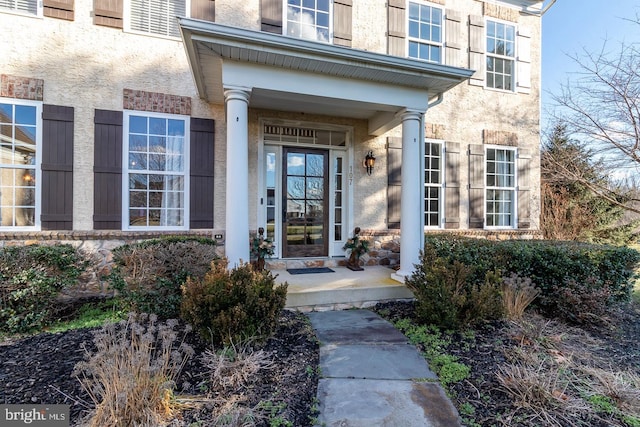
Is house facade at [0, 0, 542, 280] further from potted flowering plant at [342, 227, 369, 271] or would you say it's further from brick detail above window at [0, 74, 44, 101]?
potted flowering plant at [342, 227, 369, 271]

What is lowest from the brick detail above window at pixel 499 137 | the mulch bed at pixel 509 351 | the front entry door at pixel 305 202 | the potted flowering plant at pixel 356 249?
the mulch bed at pixel 509 351

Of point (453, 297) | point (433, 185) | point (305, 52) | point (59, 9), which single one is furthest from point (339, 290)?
point (59, 9)

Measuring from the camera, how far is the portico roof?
3430mm

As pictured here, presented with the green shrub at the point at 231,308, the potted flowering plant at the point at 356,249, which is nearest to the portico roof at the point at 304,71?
the potted flowering plant at the point at 356,249

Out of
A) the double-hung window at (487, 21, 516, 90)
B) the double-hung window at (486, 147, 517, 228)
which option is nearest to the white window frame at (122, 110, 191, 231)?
the double-hung window at (486, 147, 517, 228)

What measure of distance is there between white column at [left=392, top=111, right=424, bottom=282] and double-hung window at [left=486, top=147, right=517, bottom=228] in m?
3.07

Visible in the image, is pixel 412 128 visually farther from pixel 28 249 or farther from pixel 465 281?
pixel 28 249

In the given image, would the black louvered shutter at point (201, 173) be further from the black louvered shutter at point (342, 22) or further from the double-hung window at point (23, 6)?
the black louvered shutter at point (342, 22)

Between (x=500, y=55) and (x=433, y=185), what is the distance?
3.39 meters

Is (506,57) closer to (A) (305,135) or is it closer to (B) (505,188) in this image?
(B) (505,188)

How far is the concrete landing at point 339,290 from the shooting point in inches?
153

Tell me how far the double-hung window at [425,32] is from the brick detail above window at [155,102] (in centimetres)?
443

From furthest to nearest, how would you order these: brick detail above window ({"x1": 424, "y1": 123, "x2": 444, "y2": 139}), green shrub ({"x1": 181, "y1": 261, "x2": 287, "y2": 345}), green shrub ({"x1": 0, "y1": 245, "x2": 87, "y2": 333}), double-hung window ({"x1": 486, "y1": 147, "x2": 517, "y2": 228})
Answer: double-hung window ({"x1": 486, "y1": 147, "x2": 517, "y2": 228}), brick detail above window ({"x1": 424, "y1": 123, "x2": 444, "y2": 139}), green shrub ({"x1": 0, "y1": 245, "x2": 87, "y2": 333}), green shrub ({"x1": 181, "y1": 261, "x2": 287, "y2": 345})

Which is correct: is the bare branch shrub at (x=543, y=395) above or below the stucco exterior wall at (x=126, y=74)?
below
